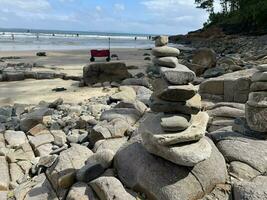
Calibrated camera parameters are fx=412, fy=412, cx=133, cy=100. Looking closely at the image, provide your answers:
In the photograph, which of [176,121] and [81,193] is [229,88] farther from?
[81,193]

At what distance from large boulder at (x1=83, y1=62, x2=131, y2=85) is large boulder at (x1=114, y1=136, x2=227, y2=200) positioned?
1173cm

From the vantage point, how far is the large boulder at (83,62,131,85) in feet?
58.4

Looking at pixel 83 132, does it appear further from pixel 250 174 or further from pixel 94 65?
pixel 94 65

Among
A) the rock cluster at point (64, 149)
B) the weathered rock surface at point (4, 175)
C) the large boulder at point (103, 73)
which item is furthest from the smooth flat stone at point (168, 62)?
the large boulder at point (103, 73)

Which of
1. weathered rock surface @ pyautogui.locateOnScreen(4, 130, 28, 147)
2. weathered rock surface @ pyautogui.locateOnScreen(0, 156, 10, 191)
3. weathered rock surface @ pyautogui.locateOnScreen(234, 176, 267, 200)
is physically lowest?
weathered rock surface @ pyautogui.locateOnScreen(0, 156, 10, 191)

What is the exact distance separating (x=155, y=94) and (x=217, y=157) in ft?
4.38

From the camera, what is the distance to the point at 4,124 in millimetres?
11141

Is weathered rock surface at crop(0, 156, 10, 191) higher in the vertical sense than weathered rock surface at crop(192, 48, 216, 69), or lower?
lower

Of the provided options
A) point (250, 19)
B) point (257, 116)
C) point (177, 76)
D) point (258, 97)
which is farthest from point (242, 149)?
point (250, 19)

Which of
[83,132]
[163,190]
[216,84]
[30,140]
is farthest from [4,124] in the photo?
[163,190]

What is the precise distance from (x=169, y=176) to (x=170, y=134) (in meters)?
0.58

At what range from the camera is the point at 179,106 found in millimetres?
6227

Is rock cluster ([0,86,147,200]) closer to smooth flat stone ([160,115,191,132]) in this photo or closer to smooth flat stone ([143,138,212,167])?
smooth flat stone ([143,138,212,167])

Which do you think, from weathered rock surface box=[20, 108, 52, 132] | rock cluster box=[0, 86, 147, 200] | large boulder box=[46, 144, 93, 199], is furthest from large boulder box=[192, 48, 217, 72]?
large boulder box=[46, 144, 93, 199]
